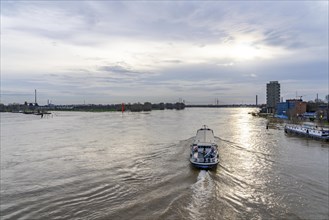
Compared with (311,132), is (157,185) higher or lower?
lower

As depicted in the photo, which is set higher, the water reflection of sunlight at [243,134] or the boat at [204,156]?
the boat at [204,156]

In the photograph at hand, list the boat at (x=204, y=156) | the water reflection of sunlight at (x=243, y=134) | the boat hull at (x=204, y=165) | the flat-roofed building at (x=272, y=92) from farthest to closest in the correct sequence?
1. the flat-roofed building at (x=272, y=92)
2. the water reflection of sunlight at (x=243, y=134)
3. the boat at (x=204, y=156)
4. the boat hull at (x=204, y=165)

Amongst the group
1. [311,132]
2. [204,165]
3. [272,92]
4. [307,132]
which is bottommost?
[204,165]

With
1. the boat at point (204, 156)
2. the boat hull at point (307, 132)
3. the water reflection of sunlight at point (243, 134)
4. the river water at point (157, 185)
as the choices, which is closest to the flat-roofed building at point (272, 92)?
the water reflection of sunlight at point (243, 134)

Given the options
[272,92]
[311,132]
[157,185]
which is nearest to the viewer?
[157,185]

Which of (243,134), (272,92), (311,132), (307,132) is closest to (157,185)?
(243,134)

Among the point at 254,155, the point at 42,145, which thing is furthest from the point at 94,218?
the point at 42,145

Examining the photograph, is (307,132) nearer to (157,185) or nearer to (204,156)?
(204,156)

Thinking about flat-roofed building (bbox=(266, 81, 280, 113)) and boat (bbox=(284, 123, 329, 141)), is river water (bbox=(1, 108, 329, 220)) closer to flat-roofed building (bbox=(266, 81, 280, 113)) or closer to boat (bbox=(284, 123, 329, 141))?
boat (bbox=(284, 123, 329, 141))

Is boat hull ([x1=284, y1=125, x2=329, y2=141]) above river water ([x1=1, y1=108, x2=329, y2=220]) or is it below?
above

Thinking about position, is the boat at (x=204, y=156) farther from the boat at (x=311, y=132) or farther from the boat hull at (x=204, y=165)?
the boat at (x=311, y=132)

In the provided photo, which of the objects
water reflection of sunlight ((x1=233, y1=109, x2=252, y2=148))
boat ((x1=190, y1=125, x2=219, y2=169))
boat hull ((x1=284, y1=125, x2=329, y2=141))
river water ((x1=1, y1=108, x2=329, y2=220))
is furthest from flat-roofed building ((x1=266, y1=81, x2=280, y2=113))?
boat ((x1=190, y1=125, x2=219, y2=169))

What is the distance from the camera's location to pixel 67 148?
94.4 ft

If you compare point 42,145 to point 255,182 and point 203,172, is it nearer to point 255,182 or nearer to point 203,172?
point 203,172
